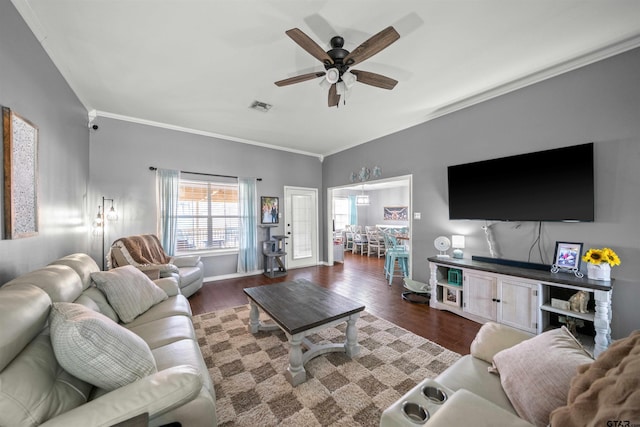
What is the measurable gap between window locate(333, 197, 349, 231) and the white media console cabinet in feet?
21.0

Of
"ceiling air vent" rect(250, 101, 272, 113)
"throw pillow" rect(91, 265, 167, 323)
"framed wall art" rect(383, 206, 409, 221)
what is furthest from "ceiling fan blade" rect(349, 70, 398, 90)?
"framed wall art" rect(383, 206, 409, 221)

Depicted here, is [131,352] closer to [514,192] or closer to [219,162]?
[514,192]

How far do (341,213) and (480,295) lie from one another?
7.06 meters

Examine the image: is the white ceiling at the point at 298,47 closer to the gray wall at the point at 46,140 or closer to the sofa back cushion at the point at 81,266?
the gray wall at the point at 46,140

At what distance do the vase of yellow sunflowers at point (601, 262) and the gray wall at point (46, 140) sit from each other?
15.3 ft

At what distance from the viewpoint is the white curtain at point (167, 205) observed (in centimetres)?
422

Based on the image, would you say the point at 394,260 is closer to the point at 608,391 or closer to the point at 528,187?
the point at 528,187

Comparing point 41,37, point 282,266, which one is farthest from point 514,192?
point 41,37

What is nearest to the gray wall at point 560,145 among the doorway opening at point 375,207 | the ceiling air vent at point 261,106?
the ceiling air vent at point 261,106

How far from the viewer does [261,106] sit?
3.51m

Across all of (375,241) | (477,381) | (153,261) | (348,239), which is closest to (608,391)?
(477,381)

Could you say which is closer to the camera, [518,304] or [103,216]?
[518,304]

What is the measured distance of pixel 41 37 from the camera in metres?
2.09

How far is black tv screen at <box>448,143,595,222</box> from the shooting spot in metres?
2.48
